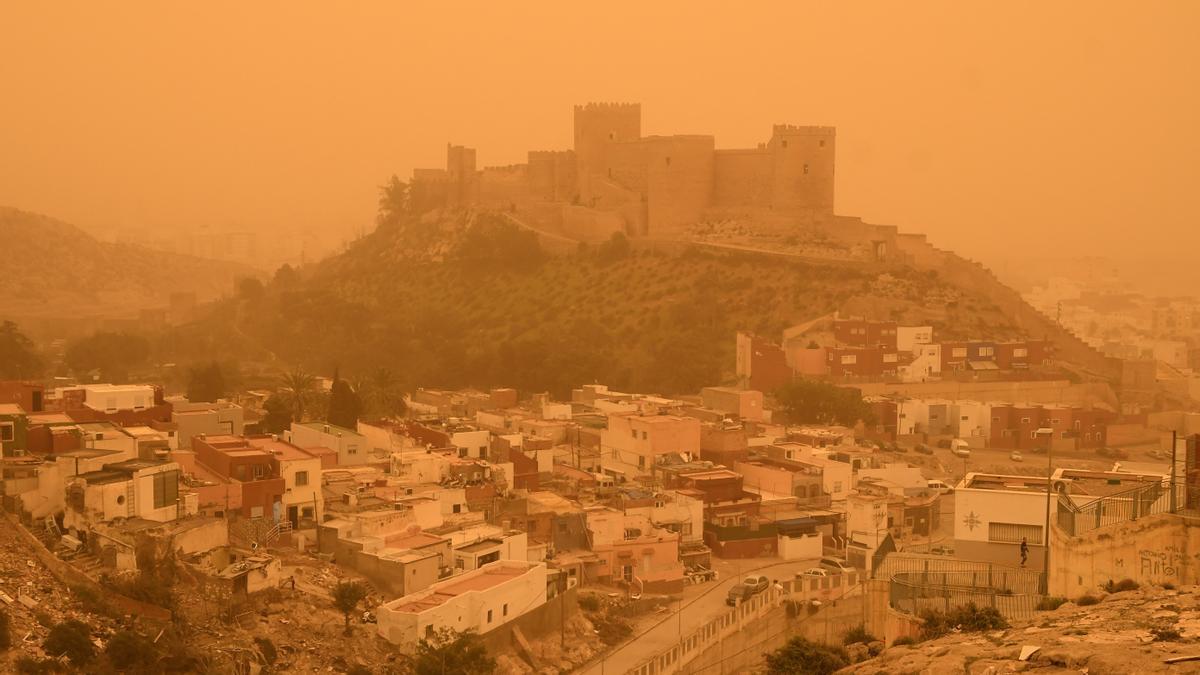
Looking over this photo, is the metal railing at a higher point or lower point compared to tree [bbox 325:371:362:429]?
higher

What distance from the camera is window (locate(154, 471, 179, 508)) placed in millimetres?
10453

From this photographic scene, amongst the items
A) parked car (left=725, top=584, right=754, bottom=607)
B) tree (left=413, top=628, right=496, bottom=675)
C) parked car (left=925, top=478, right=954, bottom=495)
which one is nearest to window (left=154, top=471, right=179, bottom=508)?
tree (left=413, top=628, right=496, bottom=675)

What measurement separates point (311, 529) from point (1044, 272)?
106ft

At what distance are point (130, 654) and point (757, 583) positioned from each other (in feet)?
18.0

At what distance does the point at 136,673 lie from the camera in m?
8.02

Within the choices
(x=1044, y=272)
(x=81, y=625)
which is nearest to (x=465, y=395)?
(x=81, y=625)

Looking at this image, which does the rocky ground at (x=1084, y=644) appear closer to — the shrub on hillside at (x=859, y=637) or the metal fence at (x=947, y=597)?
the metal fence at (x=947, y=597)

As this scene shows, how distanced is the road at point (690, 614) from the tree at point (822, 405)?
6735 millimetres

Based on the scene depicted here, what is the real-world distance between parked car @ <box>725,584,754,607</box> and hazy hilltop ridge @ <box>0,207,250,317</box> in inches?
793

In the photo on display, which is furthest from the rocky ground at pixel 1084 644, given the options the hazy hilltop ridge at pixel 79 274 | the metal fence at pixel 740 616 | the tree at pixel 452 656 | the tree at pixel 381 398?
the hazy hilltop ridge at pixel 79 274

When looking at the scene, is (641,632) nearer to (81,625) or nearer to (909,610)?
(81,625)

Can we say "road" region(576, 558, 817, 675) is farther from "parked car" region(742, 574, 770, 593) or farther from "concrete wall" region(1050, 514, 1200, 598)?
"concrete wall" region(1050, 514, 1200, 598)

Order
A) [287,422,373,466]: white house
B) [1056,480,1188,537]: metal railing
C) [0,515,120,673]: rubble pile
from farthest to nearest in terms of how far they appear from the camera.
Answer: [287,422,373,466]: white house → [0,515,120,673]: rubble pile → [1056,480,1188,537]: metal railing

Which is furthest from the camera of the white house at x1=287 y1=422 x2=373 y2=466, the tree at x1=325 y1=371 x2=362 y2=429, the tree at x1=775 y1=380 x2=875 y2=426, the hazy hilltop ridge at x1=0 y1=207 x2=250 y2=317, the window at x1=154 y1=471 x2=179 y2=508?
the hazy hilltop ridge at x1=0 y1=207 x2=250 y2=317
